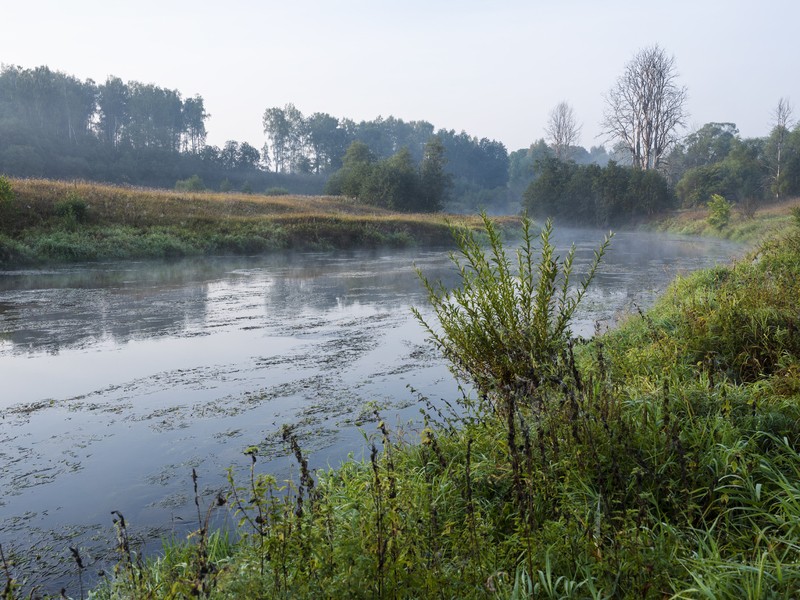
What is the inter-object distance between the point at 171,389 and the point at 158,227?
20.2m

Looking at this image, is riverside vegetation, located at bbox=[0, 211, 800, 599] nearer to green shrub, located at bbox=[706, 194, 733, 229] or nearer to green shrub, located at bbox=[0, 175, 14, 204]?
green shrub, located at bbox=[0, 175, 14, 204]

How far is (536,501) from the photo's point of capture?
3189 millimetres

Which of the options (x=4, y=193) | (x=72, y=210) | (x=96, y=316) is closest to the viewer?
(x=96, y=316)

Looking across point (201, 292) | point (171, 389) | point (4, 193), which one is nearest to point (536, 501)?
point (171, 389)

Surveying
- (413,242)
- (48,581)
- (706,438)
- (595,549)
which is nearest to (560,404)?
(706,438)

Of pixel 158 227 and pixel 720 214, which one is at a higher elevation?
pixel 720 214

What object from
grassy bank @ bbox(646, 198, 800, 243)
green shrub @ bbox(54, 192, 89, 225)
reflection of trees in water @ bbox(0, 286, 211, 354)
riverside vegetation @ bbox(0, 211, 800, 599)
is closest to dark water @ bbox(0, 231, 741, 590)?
reflection of trees in water @ bbox(0, 286, 211, 354)

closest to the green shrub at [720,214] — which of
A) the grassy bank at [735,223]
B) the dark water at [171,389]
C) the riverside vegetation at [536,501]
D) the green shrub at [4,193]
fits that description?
the grassy bank at [735,223]

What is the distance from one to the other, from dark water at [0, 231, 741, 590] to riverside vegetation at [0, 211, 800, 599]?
1.70 feet

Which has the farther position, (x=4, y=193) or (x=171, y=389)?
(x=4, y=193)

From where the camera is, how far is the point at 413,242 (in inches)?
1318

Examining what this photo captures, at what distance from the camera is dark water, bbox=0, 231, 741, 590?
4082mm

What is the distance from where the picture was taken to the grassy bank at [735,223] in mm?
26734

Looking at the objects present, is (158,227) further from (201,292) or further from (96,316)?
(96,316)
